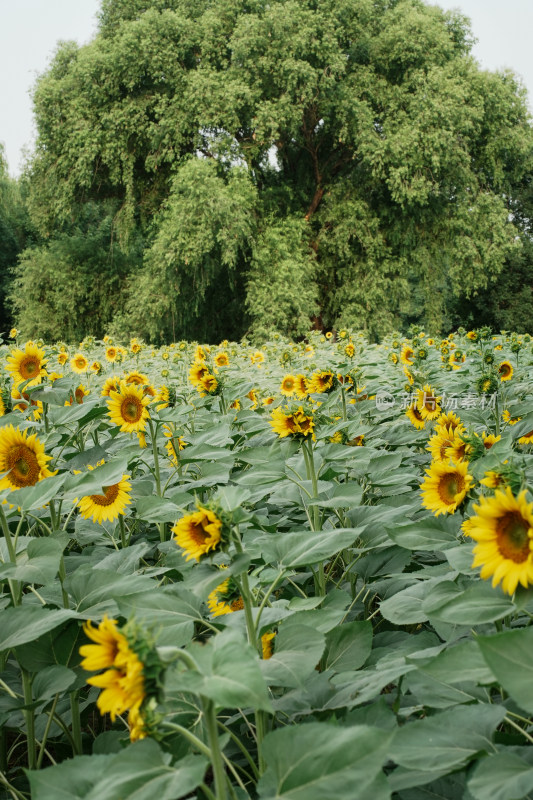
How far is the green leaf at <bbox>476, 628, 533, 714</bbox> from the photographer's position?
2.12 ft

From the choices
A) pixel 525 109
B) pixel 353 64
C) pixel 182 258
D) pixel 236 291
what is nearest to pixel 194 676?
pixel 182 258

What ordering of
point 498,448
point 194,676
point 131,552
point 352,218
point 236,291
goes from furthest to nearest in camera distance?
point 236,291 → point 352,218 → point 131,552 → point 498,448 → point 194,676

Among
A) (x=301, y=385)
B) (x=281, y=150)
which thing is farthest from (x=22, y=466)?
(x=281, y=150)

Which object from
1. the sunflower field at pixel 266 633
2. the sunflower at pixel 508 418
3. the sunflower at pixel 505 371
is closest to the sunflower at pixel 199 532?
the sunflower field at pixel 266 633

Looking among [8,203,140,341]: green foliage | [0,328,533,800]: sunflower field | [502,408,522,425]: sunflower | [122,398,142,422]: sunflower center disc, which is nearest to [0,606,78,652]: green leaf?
[0,328,533,800]: sunflower field

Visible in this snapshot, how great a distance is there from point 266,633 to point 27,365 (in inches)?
52.3

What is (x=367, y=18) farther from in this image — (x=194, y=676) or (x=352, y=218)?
(x=194, y=676)

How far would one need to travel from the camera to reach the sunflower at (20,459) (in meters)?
1.37

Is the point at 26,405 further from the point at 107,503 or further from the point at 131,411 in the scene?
the point at 107,503

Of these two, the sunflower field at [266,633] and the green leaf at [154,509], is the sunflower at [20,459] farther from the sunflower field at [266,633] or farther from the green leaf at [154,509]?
the green leaf at [154,509]

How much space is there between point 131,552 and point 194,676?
0.84 metres

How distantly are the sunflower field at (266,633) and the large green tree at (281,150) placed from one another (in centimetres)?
1204

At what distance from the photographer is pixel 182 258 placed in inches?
527

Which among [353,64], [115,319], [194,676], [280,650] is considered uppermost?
[353,64]
